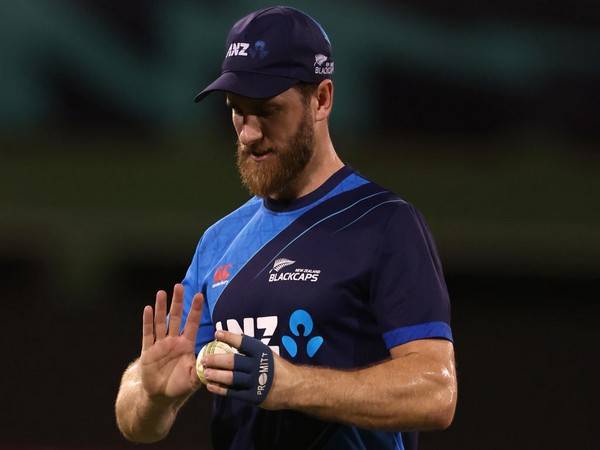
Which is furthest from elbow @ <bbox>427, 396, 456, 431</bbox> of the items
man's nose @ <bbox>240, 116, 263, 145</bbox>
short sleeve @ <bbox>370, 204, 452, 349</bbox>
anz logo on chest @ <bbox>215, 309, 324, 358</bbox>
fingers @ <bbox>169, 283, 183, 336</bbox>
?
man's nose @ <bbox>240, 116, 263, 145</bbox>

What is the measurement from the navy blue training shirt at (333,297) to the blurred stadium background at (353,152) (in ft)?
12.8

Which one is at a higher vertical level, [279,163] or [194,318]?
[279,163]

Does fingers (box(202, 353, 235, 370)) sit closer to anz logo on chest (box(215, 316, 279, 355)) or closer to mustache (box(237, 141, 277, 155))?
anz logo on chest (box(215, 316, 279, 355))

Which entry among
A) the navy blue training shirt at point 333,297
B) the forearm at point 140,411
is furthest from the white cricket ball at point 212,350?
the forearm at point 140,411

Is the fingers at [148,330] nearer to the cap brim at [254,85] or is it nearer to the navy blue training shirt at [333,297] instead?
the navy blue training shirt at [333,297]

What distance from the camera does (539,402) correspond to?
657 cm

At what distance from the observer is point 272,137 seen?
10.0ft

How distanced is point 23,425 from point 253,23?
3977 mm

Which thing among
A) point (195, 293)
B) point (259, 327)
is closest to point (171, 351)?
point (259, 327)

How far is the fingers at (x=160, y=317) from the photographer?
9.78 ft

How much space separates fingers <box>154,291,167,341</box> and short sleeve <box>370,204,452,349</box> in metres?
0.52

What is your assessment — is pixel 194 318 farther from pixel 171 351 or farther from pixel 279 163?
pixel 279 163

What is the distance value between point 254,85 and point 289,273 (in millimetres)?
479

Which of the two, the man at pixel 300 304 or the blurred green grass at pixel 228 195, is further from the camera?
the blurred green grass at pixel 228 195
